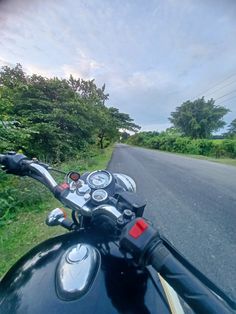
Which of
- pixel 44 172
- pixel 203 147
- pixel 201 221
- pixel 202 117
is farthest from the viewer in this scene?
pixel 202 117

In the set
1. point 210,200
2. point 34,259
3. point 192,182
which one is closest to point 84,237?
point 34,259

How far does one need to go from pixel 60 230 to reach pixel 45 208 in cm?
106

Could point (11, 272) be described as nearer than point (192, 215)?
Yes

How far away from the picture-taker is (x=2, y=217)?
354cm

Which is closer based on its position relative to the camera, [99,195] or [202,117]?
[99,195]

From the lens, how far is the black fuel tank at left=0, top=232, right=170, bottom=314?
713 mm

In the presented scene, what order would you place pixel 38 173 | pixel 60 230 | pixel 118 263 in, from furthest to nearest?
pixel 60 230 < pixel 38 173 < pixel 118 263

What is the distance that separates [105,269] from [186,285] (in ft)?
1.20

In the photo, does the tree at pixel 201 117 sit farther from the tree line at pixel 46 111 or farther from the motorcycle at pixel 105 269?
the motorcycle at pixel 105 269

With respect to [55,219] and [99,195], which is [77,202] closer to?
[99,195]

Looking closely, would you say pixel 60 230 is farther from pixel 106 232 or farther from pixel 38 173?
pixel 106 232

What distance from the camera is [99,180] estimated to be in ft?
3.42

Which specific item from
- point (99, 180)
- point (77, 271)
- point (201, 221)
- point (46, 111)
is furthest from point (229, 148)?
point (77, 271)

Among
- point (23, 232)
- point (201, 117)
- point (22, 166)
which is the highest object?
point (201, 117)
